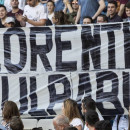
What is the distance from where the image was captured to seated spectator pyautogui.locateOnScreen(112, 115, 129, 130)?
10.0m

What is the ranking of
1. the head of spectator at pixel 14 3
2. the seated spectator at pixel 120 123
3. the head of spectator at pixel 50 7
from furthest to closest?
the head of spectator at pixel 50 7, the head of spectator at pixel 14 3, the seated spectator at pixel 120 123

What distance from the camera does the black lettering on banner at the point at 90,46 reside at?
420 inches

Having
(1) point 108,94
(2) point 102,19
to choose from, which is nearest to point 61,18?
(2) point 102,19

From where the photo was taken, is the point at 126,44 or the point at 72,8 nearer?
the point at 126,44

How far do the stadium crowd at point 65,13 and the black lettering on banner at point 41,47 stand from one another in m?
0.81

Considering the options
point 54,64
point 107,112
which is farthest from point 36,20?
point 107,112

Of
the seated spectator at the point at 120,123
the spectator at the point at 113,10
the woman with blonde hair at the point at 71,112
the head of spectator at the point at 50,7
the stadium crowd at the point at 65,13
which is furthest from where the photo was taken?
the head of spectator at the point at 50,7

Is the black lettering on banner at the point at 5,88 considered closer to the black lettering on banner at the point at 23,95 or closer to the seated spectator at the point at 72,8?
the black lettering on banner at the point at 23,95

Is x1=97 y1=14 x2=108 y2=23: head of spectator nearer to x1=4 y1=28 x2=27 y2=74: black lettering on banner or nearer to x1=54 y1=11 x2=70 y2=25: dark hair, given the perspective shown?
x1=54 y1=11 x2=70 y2=25: dark hair

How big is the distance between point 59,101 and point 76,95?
0.35 m

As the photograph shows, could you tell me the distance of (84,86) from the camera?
35.2 feet

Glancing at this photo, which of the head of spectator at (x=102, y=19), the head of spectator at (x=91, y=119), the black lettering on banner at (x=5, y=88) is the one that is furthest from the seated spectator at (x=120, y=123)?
the head of spectator at (x=102, y=19)

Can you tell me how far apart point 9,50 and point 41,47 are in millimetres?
647

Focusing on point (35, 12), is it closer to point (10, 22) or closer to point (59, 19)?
point (10, 22)
